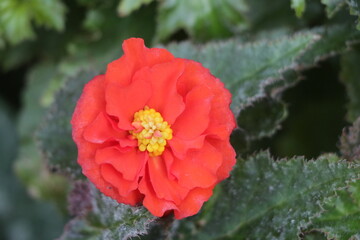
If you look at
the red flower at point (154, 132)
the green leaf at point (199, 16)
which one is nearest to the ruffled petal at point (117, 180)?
the red flower at point (154, 132)

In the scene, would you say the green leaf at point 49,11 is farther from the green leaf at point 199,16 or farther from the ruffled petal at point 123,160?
the ruffled petal at point 123,160

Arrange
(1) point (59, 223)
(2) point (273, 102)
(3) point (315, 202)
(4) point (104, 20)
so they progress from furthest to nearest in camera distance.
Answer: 1. (1) point (59, 223)
2. (4) point (104, 20)
3. (2) point (273, 102)
4. (3) point (315, 202)

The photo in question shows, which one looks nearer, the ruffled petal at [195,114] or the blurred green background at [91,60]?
the ruffled petal at [195,114]

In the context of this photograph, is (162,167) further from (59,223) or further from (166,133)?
(59,223)

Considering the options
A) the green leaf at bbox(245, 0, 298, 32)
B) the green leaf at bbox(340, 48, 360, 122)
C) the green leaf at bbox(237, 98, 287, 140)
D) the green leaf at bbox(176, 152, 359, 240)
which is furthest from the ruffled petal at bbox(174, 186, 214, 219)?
the green leaf at bbox(245, 0, 298, 32)

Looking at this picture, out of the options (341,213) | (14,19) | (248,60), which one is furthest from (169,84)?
(14,19)

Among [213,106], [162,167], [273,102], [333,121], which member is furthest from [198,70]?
[333,121]
